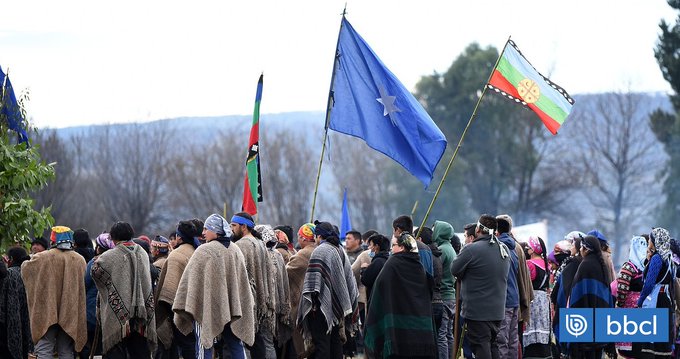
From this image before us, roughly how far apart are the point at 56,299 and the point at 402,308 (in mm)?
4179

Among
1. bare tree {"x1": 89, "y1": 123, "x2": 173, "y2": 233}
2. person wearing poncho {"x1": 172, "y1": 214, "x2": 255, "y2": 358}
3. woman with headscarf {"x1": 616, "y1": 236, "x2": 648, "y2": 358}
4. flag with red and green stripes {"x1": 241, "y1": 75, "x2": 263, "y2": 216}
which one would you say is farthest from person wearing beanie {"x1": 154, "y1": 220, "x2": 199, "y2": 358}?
bare tree {"x1": 89, "y1": 123, "x2": 173, "y2": 233}

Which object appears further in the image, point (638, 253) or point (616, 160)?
point (616, 160)

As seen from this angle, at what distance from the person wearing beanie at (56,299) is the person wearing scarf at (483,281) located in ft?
14.6

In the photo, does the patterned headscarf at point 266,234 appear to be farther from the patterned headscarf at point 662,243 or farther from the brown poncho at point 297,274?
the patterned headscarf at point 662,243

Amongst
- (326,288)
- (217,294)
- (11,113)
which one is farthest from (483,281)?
(11,113)

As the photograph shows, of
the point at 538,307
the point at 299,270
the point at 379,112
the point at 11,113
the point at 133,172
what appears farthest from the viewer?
the point at 133,172

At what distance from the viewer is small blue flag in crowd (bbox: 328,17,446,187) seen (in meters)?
Answer: 15.4

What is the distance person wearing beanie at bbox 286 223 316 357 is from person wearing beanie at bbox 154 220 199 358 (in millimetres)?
1377

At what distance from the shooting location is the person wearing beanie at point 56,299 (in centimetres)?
1384

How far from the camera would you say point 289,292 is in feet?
48.5

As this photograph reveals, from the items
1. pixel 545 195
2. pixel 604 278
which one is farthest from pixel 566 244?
pixel 545 195

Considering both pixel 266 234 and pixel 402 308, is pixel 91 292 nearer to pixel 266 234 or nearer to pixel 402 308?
pixel 266 234

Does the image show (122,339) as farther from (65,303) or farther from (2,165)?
(2,165)

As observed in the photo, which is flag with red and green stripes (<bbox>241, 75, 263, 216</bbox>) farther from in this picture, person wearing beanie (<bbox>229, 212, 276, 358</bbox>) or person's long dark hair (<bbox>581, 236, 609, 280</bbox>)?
person's long dark hair (<bbox>581, 236, 609, 280</bbox>)
